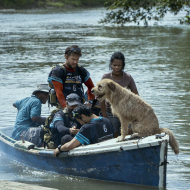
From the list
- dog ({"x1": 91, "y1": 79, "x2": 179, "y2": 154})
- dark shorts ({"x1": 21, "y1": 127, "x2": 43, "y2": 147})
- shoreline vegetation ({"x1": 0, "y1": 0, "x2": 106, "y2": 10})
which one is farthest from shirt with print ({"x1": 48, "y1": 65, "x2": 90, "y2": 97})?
shoreline vegetation ({"x1": 0, "y1": 0, "x2": 106, "y2": 10})

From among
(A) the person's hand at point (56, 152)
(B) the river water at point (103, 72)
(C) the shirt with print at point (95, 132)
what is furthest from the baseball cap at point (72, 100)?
(B) the river water at point (103, 72)

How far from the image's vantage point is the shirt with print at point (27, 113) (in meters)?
7.34

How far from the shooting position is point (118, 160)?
5879mm

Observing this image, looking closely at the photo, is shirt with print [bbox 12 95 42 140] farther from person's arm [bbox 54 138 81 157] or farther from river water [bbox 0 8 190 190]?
person's arm [bbox 54 138 81 157]

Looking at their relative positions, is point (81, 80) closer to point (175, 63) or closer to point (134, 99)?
point (134, 99)

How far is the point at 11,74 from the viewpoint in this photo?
1772cm

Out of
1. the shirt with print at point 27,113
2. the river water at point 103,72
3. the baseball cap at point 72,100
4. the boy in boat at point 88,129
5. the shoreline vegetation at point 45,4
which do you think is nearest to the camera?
the boy in boat at point 88,129

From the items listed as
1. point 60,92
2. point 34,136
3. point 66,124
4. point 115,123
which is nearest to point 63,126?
point 66,124

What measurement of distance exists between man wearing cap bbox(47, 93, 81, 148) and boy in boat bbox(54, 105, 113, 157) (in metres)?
0.18

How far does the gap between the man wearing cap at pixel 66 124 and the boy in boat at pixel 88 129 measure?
0.59 feet

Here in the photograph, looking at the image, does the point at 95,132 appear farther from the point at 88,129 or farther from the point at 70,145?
the point at 70,145

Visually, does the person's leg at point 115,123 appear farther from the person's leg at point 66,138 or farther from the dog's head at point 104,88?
the dog's head at point 104,88

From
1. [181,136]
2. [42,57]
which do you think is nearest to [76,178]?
[181,136]

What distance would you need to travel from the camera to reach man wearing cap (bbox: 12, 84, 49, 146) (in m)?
7.36
